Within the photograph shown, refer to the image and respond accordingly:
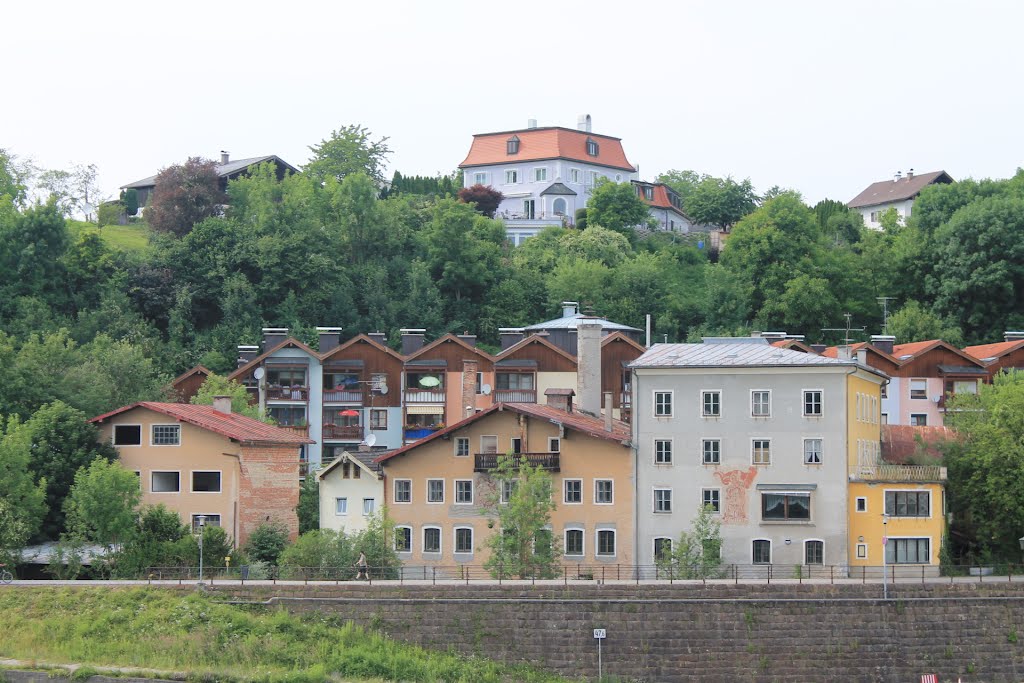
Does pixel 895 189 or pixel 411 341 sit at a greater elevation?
pixel 895 189

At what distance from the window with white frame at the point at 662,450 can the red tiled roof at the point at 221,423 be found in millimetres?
16746

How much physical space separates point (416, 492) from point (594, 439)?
7.37 metres

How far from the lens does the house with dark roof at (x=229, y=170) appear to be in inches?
4990

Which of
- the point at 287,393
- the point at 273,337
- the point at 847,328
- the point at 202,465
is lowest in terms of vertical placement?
the point at 202,465

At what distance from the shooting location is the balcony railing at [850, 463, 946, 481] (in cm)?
5994

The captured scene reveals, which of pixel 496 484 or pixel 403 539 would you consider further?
pixel 403 539

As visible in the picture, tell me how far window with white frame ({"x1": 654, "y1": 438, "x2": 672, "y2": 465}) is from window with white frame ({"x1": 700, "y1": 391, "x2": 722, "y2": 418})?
5.43ft

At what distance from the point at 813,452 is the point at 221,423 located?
24699 mm

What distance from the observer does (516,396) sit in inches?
3359

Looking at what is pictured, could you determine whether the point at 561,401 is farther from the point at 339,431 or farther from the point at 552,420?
the point at 339,431

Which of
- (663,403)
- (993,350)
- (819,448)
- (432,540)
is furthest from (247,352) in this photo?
(993,350)

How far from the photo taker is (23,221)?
97.1m

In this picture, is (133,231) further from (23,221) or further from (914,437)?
(914,437)

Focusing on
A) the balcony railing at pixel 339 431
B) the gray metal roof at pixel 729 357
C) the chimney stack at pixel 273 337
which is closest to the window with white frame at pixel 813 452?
the gray metal roof at pixel 729 357
